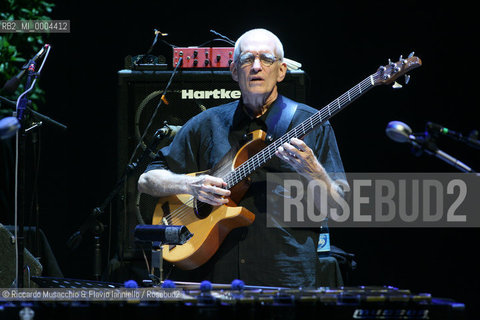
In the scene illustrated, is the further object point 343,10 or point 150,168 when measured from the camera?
point 343,10

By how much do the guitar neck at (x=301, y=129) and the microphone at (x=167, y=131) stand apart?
80 centimetres

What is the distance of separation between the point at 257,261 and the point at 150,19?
3.03m

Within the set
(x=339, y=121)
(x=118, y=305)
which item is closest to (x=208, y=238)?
(x=118, y=305)

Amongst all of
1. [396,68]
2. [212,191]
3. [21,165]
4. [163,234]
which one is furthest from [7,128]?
[396,68]

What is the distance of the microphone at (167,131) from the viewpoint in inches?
173

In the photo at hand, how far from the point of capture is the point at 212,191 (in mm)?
3713

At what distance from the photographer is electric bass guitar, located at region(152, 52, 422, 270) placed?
12.0 feet

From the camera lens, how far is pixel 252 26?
579cm

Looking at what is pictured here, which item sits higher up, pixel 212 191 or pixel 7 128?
pixel 7 128

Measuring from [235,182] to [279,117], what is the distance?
18.0 inches

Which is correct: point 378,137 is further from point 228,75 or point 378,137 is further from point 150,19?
point 150,19

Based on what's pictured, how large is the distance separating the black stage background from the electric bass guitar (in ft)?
3.93

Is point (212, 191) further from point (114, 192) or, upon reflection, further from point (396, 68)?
point (396, 68)

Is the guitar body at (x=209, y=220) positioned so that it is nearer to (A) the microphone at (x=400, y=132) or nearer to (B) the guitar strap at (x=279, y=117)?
(B) the guitar strap at (x=279, y=117)
